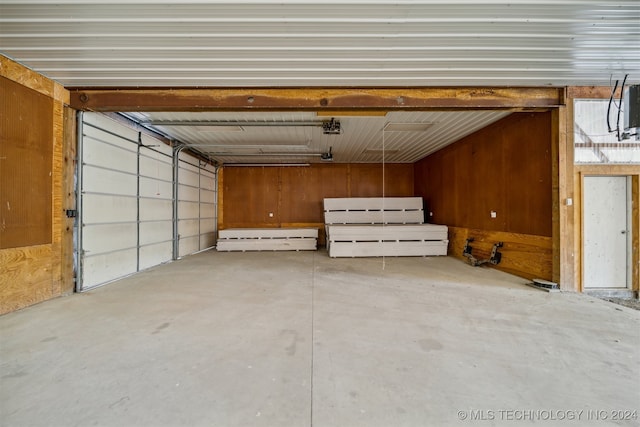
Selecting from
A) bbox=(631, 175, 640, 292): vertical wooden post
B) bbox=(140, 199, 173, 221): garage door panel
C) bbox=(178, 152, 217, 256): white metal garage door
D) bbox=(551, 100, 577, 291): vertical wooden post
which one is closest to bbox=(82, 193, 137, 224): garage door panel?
bbox=(140, 199, 173, 221): garage door panel

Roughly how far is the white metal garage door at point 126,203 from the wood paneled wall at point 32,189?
0.29 metres

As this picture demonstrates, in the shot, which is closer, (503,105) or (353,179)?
(503,105)

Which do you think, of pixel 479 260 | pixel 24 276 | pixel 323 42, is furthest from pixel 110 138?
pixel 479 260

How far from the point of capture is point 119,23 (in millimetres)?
2881

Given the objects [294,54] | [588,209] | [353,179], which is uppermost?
[294,54]

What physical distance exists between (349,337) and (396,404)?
1001 mm

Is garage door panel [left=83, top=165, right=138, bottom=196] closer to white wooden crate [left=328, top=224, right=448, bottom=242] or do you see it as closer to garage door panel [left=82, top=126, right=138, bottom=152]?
garage door panel [left=82, top=126, right=138, bottom=152]

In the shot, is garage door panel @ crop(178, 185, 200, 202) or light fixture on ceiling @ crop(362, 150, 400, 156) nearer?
garage door panel @ crop(178, 185, 200, 202)

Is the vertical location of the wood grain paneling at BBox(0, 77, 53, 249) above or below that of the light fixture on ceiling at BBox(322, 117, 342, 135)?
below

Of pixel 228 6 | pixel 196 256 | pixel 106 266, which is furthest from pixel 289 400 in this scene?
pixel 196 256

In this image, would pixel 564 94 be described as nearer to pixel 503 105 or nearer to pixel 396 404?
pixel 503 105

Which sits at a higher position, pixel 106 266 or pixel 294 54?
pixel 294 54

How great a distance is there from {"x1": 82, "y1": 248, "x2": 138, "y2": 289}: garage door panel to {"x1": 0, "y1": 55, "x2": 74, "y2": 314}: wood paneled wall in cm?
36

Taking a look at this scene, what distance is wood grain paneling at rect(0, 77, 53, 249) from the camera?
11.2 ft
